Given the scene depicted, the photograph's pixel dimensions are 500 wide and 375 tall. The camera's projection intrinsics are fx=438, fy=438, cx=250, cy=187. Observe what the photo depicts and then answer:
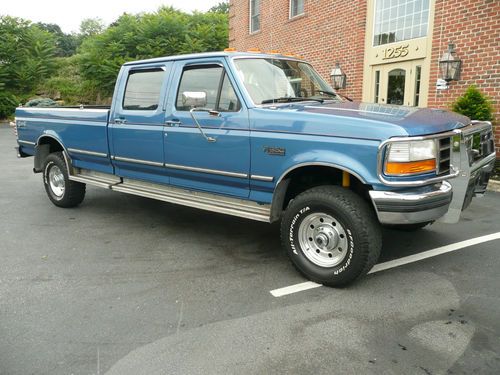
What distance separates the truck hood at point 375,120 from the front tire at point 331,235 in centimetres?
56

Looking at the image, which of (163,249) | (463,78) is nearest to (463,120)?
(163,249)

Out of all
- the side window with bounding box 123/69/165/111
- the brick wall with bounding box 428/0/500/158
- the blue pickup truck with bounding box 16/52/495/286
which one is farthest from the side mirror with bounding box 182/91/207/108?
the brick wall with bounding box 428/0/500/158

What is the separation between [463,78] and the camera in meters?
8.70

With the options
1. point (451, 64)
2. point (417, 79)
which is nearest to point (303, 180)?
point (451, 64)

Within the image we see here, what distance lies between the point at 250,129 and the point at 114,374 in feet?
7.75

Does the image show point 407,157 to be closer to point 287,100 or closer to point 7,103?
point 287,100

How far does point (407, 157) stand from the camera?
11.0ft

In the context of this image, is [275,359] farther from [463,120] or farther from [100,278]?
[463,120]

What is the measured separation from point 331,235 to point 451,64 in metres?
6.56

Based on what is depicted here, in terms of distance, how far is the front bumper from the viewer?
3389 mm

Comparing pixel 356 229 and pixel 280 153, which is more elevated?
pixel 280 153

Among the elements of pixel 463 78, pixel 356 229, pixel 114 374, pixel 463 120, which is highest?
pixel 463 78

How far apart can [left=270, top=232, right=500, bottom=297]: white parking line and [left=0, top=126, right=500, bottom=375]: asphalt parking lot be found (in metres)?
0.07

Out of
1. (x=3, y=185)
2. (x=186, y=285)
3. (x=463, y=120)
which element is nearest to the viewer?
(x=186, y=285)
